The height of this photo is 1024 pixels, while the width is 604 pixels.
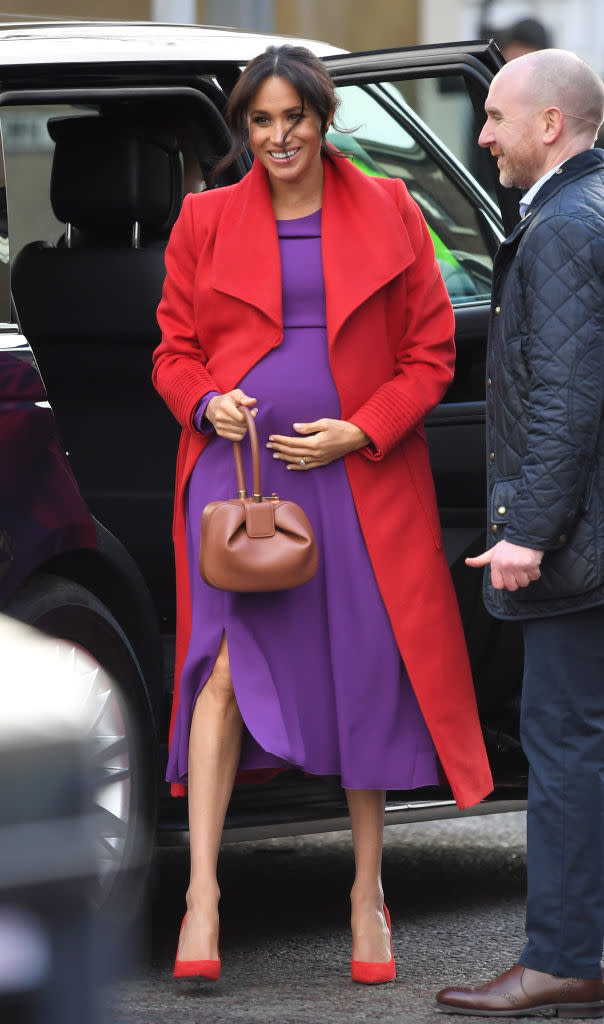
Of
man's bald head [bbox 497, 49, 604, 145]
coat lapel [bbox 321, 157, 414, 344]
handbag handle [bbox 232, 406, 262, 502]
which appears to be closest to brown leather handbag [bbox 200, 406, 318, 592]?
handbag handle [bbox 232, 406, 262, 502]

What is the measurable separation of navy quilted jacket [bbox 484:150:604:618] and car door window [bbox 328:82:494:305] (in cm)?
80

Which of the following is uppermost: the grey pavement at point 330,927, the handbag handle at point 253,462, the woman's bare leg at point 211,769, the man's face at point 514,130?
the man's face at point 514,130

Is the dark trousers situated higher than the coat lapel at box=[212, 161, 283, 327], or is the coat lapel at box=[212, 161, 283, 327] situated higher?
the coat lapel at box=[212, 161, 283, 327]

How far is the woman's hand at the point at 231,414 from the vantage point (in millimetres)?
4043

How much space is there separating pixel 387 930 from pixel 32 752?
2.27 meters

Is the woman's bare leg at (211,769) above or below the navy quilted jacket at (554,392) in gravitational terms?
below

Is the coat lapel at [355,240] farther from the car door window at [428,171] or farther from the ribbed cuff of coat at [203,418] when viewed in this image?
the car door window at [428,171]

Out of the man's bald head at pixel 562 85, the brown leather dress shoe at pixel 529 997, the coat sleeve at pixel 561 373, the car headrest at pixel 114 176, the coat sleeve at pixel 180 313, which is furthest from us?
the car headrest at pixel 114 176

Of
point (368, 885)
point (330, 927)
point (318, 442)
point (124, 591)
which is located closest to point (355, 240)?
point (318, 442)

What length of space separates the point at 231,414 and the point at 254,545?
0.27 meters

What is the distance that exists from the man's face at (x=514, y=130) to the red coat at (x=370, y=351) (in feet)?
1.11

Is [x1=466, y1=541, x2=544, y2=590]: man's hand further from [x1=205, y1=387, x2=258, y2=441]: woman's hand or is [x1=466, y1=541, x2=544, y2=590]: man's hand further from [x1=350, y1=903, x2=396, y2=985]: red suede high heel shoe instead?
[x1=350, y1=903, x2=396, y2=985]: red suede high heel shoe

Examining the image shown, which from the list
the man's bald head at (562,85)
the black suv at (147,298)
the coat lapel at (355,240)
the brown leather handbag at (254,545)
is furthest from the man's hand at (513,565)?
the man's bald head at (562,85)

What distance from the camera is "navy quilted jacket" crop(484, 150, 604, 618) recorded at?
147 inches
